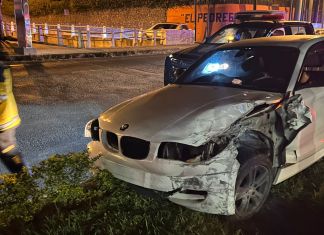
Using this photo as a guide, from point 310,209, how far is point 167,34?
21.6 m

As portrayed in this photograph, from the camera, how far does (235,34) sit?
→ 29.3ft

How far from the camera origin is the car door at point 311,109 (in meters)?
4.00

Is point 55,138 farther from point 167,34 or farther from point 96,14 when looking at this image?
point 96,14

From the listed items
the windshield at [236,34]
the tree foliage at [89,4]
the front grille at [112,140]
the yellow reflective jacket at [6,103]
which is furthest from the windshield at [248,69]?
the tree foliage at [89,4]

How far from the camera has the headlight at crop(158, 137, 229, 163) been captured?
3.39 metres

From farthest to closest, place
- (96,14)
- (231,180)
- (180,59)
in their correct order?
(96,14) < (180,59) < (231,180)

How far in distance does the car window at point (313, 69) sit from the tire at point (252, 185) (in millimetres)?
1064

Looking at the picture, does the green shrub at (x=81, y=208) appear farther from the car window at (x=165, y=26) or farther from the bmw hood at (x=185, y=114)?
the car window at (x=165, y=26)

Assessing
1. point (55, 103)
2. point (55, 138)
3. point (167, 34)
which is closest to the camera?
point (55, 138)

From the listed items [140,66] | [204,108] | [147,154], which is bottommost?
[140,66]

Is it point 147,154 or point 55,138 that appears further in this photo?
point 55,138

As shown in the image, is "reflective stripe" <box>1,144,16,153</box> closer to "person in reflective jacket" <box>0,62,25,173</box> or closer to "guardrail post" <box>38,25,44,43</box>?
"person in reflective jacket" <box>0,62,25,173</box>

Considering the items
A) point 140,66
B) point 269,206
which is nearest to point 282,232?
point 269,206

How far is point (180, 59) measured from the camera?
26.6ft
